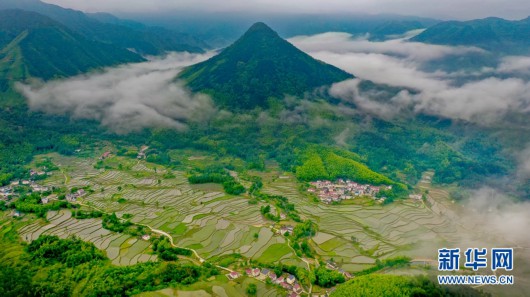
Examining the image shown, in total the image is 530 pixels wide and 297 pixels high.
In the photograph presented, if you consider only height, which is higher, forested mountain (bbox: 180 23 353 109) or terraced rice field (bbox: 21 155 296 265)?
forested mountain (bbox: 180 23 353 109)

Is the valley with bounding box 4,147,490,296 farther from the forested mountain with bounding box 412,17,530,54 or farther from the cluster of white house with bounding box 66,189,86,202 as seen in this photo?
the forested mountain with bounding box 412,17,530,54

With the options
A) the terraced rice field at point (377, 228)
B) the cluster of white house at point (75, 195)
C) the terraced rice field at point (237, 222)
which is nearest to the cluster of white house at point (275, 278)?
the terraced rice field at point (237, 222)

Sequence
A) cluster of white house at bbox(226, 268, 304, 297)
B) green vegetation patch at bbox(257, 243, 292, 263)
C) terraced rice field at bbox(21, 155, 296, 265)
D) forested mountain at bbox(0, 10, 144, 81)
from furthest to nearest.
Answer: forested mountain at bbox(0, 10, 144, 81)
terraced rice field at bbox(21, 155, 296, 265)
green vegetation patch at bbox(257, 243, 292, 263)
cluster of white house at bbox(226, 268, 304, 297)

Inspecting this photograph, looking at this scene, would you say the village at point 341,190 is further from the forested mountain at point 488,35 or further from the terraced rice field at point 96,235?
the forested mountain at point 488,35

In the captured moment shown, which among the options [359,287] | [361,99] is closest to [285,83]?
[361,99]

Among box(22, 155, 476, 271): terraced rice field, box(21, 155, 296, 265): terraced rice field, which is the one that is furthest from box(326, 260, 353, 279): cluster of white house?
box(21, 155, 296, 265): terraced rice field

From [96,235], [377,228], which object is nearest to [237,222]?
[96,235]

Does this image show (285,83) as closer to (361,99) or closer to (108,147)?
(361,99)
